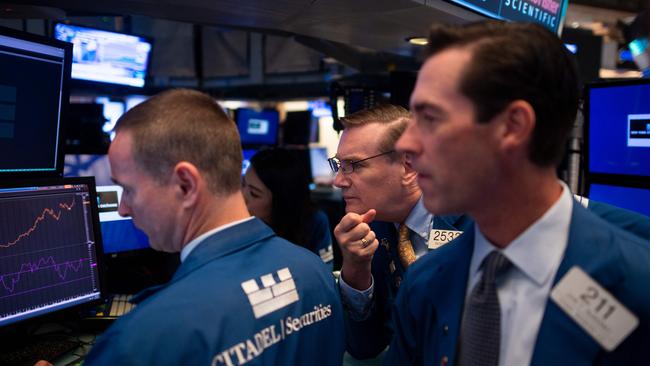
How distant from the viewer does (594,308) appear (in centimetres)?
86

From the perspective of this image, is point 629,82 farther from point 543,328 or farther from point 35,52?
point 35,52

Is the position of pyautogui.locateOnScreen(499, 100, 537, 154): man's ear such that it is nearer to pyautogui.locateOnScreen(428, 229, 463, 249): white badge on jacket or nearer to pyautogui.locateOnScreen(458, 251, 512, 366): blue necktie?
pyautogui.locateOnScreen(458, 251, 512, 366): blue necktie

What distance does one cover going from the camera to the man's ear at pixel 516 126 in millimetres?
888

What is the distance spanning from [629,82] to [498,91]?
5.21 ft

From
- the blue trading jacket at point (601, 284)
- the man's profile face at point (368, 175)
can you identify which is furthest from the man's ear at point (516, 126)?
the man's profile face at point (368, 175)

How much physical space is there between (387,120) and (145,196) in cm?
116

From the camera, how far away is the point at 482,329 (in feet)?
3.21

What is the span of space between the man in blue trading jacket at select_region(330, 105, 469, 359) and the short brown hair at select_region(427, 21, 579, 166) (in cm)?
81

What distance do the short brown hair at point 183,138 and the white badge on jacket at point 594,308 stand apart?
744mm

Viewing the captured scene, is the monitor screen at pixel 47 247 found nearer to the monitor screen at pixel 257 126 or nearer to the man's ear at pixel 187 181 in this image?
the man's ear at pixel 187 181

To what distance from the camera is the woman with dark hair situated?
3.27 metres

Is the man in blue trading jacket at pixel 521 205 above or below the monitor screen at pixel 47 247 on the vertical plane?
above

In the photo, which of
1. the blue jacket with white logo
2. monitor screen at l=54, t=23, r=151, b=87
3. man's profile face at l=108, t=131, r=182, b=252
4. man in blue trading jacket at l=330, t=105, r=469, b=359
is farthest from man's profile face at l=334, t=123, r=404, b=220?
monitor screen at l=54, t=23, r=151, b=87

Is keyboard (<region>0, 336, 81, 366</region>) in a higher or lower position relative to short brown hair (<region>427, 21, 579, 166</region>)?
lower
